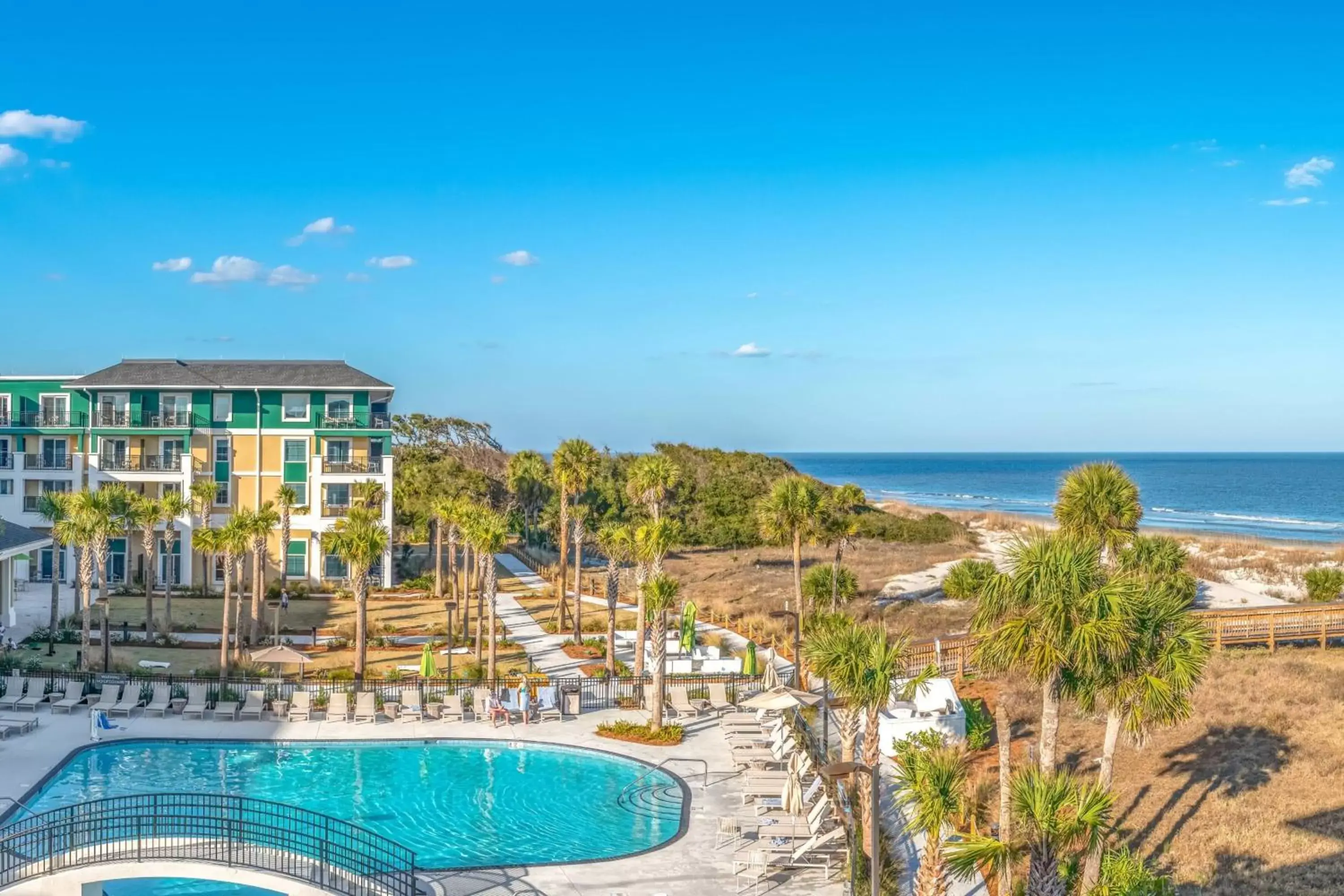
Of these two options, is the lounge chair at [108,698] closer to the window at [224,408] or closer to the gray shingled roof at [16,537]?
the gray shingled roof at [16,537]

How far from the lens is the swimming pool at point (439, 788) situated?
1697 cm

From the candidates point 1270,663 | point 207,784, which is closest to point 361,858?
point 207,784

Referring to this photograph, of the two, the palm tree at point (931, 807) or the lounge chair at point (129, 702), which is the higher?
the palm tree at point (931, 807)

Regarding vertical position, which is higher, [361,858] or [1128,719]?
[1128,719]

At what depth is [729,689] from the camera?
85.9 feet

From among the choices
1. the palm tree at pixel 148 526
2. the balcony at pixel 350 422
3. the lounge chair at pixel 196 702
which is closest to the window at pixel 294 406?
the balcony at pixel 350 422

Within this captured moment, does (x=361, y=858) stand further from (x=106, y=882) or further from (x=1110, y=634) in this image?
(x=1110, y=634)

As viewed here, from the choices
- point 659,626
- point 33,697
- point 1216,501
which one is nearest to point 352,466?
point 33,697

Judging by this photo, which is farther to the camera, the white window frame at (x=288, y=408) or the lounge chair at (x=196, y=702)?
the white window frame at (x=288, y=408)

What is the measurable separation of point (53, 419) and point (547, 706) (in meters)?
33.9

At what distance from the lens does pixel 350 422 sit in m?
45.2

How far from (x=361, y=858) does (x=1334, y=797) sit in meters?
16.8

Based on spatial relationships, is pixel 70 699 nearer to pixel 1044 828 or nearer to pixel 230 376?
pixel 1044 828

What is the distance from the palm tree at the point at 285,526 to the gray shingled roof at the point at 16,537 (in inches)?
326
